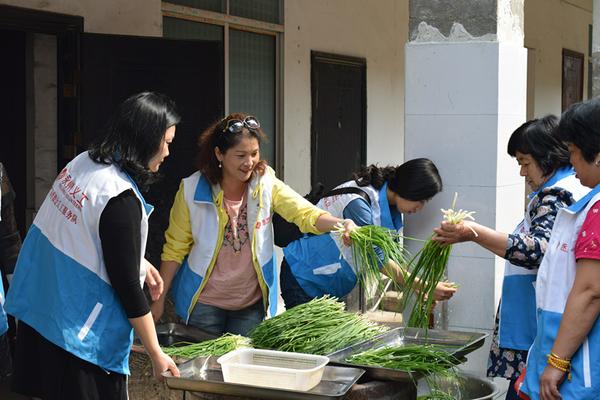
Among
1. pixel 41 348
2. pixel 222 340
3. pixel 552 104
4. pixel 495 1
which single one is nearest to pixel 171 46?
pixel 495 1

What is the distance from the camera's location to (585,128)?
3248mm

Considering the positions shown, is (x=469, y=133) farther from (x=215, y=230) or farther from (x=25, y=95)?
(x=25, y=95)

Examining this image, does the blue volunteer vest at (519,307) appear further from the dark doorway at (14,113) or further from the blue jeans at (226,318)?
the dark doorway at (14,113)

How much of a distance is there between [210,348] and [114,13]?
3.39 meters

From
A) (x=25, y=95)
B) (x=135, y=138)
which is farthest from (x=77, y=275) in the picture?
(x=25, y=95)

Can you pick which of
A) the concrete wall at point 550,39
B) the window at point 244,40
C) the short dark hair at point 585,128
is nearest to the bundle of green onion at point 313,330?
the short dark hair at point 585,128

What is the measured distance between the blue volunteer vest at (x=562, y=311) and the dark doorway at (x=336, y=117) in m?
5.83

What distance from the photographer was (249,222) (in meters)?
4.62

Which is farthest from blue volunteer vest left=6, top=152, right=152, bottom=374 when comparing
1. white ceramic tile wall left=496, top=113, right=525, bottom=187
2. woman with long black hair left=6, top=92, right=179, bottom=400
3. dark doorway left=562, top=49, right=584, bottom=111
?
dark doorway left=562, top=49, right=584, bottom=111

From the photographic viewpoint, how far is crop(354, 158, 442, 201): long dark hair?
5016 mm

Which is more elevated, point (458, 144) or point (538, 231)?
point (458, 144)

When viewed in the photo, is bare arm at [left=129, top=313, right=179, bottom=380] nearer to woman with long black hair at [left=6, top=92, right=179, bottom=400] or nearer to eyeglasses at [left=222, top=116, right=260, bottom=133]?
woman with long black hair at [left=6, top=92, right=179, bottom=400]

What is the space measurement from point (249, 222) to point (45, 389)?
143 centimetres

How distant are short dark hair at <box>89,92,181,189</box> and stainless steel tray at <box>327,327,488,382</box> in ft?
3.61
